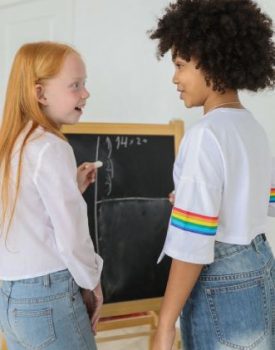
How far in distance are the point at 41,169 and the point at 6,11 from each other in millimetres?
2086

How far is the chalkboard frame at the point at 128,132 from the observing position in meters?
1.59

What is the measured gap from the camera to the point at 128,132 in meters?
1.67

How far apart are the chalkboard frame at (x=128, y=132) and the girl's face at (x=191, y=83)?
28.9 inches

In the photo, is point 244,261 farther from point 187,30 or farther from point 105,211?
point 105,211

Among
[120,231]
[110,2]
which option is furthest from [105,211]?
[110,2]

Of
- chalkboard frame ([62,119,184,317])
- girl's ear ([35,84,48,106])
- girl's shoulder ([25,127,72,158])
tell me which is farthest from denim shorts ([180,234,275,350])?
chalkboard frame ([62,119,184,317])

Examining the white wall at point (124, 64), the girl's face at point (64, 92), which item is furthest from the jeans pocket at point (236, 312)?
the white wall at point (124, 64)

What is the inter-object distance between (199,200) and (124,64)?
1582 millimetres

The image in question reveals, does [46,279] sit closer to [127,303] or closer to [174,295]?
[174,295]

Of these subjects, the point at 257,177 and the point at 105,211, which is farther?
the point at 105,211

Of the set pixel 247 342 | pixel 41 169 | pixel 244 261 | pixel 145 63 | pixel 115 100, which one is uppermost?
pixel 145 63

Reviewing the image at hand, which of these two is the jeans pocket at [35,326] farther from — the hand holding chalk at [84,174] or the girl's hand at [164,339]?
the hand holding chalk at [84,174]

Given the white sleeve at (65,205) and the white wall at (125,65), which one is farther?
the white wall at (125,65)

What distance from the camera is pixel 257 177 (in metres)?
0.89
